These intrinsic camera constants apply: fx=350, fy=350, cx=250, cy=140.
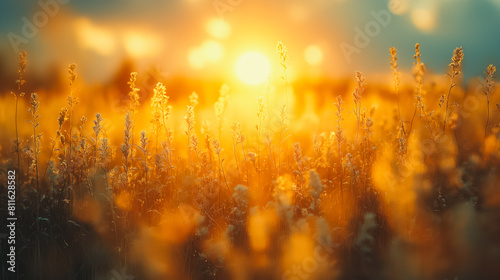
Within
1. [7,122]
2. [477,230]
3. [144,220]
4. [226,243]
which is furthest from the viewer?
[7,122]

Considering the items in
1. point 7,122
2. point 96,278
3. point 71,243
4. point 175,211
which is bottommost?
point 96,278

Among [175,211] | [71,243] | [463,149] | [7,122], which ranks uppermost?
[7,122]

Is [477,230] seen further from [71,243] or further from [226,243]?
[71,243]

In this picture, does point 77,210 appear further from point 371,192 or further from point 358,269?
point 371,192

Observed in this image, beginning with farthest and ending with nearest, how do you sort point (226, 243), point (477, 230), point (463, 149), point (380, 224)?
point (463, 149) → point (380, 224) → point (226, 243) → point (477, 230)

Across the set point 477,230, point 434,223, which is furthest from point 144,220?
point 477,230

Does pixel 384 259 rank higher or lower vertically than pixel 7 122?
lower

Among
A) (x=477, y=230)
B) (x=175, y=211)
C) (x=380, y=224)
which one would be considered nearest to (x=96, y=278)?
(x=175, y=211)

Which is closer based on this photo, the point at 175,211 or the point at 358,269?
the point at 358,269

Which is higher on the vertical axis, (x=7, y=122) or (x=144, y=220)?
(x=7, y=122)
